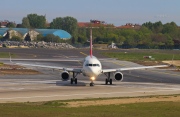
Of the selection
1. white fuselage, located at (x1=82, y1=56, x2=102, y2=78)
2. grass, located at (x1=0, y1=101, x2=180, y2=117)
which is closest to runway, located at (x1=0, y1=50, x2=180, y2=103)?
white fuselage, located at (x1=82, y1=56, x2=102, y2=78)

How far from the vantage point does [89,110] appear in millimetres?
37250

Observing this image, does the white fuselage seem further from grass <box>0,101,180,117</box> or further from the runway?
grass <box>0,101,180,117</box>

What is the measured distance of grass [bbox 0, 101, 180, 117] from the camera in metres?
34.8

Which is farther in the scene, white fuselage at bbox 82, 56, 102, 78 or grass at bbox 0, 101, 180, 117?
white fuselage at bbox 82, 56, 102, 78

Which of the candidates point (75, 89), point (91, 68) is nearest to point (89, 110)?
point (75, 89)

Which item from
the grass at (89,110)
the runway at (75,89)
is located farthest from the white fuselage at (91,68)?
the grass at (89,110)

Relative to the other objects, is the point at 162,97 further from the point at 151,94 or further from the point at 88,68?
the point at 88,68

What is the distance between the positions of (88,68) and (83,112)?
23753 mm

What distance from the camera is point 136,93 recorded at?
5353 cm

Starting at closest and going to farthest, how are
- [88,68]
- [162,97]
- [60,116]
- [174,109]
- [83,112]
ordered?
1. [60,116]
2. [83,112]
3. [174,109]
4. [162,97]
5. [88,68]

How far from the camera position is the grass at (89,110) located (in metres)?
34.8

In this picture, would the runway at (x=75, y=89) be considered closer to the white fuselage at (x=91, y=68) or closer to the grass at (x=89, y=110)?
the white fuselage at (x=91, y=68)

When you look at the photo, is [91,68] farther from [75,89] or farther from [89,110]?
[89,110]

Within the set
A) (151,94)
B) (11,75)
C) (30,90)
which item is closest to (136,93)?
(151,94)
